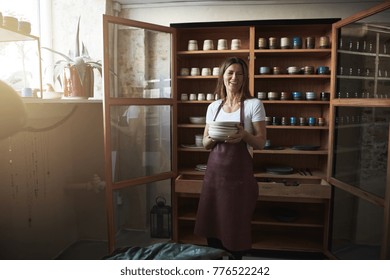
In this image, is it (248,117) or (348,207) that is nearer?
(248,117)

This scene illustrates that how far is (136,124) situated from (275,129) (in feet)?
2.62

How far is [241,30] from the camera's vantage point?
1.73 metres

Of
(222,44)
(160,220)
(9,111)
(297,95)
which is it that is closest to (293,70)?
(297,95)

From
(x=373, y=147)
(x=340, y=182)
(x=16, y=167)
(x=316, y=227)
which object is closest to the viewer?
(x=16, y=167)

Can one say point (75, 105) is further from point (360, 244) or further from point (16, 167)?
point (360, 244)

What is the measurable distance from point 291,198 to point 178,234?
0.66m

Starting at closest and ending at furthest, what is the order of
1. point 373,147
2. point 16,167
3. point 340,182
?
point 16,167, point 373,147, point 340,182

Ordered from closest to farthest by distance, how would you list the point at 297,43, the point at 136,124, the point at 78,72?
the point at 78,72 < the point at 136,124 < the point at 297,43

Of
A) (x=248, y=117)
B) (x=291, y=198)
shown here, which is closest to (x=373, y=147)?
(x=291, y=198)

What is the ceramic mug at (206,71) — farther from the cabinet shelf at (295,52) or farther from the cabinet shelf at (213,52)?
the cabinet shelf at (295,52)

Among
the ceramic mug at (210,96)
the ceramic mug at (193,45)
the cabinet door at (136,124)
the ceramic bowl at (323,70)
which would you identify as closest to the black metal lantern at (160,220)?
the cabinet door at (136,124)

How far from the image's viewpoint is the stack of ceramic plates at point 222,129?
41.8 inches

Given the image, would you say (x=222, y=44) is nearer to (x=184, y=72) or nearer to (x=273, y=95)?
(x=184, y=72)

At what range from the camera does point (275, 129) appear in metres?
1.78
